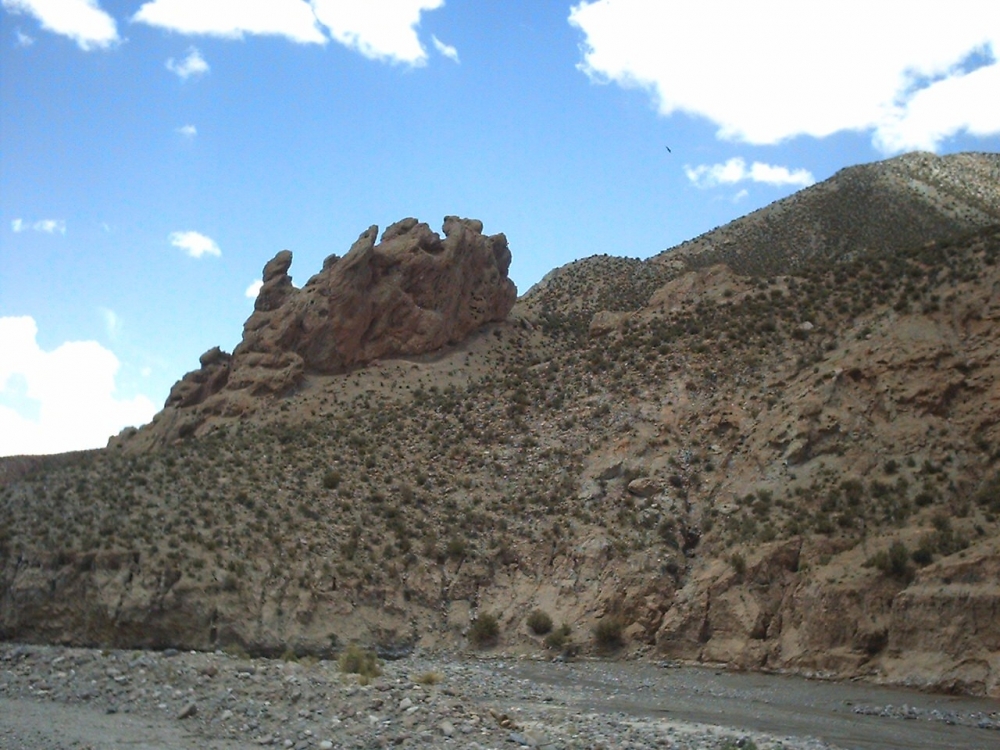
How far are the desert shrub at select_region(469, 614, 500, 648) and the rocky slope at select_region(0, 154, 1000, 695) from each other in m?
0.12

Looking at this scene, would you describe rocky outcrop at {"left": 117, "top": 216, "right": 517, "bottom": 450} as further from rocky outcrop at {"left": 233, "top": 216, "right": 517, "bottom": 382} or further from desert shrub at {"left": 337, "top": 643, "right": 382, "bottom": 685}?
desert shrub at {"left": 337, "top": 643, "right": 382, "bottom": 685}

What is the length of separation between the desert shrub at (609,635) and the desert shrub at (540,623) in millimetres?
1746

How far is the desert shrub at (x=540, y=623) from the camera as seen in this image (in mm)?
31172

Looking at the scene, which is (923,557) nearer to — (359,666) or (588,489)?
(588,489)

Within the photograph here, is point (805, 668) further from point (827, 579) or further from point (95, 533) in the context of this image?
point (95, 533)

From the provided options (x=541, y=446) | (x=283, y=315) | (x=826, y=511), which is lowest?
(x=826, y=511)

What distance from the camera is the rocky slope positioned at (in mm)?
27531

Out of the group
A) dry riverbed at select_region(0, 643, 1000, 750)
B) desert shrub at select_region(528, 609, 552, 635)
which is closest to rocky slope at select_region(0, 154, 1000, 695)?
desert shrub at select_region(528, 609, 552, 635)

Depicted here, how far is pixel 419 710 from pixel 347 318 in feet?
99.4

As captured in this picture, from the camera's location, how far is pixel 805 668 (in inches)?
1009

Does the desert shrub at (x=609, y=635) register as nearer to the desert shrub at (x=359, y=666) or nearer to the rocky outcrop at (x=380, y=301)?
the desert shrub at (x=359, y=666)

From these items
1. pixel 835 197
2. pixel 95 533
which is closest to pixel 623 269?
pixel 835 197

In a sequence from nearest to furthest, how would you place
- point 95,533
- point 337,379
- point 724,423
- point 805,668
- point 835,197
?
point 805,668 → point 95,533 → point 724,423 → point 337,379 → point 835,197

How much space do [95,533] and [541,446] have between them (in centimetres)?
1747
